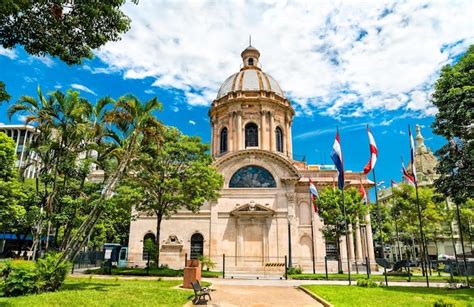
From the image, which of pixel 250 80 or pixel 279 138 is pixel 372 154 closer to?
pixel 279 138

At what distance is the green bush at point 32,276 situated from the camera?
40.3 ft

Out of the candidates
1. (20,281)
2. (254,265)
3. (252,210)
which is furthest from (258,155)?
(20,281)

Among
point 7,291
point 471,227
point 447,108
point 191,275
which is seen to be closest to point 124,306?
point 7,291

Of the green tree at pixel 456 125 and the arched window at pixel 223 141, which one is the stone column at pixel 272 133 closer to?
the arched window at pixel 223 141

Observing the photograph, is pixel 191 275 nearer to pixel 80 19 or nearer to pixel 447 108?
pixel 80 19

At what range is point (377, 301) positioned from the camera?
515 inches

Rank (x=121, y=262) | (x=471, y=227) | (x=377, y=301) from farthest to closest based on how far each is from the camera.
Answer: (x=471, y=227) < (x=121, y=262) < (x=377, y=301)

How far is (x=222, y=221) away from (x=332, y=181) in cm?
1356

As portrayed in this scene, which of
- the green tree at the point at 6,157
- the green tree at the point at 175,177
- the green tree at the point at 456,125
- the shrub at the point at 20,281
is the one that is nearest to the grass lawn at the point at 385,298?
the green tree at the point at 456,125

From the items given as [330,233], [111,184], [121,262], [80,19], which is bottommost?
[121,262]

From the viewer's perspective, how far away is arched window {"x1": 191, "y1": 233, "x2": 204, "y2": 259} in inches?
1419

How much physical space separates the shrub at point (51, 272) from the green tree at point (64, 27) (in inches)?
337

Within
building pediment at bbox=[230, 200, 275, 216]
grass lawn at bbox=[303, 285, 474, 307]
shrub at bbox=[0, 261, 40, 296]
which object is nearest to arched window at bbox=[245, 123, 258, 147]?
building pediment at bbox=[230, 200, 275, 216]

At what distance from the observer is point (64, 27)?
32.2 ft
